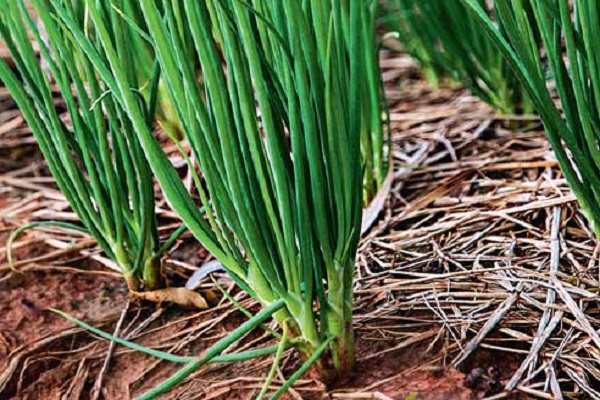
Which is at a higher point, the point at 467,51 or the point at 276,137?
the point at 276,137

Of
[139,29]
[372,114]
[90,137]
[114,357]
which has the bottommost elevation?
[114,357]

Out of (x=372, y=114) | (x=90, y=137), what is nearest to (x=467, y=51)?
(x=372, y=114)

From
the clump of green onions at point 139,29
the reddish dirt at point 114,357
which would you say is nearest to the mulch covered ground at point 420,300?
the reddish dirt at point 114,357

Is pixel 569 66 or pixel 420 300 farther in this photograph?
pixel 420 300

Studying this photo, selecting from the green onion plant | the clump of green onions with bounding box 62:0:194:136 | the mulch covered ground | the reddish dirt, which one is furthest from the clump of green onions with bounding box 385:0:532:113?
the reddish dirt

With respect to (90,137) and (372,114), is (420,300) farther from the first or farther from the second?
(90,137)

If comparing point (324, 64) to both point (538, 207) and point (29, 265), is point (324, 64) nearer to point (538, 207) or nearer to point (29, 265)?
point (538, 207)

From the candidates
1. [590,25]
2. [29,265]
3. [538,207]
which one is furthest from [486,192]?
[29,265]

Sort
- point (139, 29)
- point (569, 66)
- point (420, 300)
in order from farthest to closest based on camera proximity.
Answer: point (420, 300)
point (569, 66)
point (139, 29)

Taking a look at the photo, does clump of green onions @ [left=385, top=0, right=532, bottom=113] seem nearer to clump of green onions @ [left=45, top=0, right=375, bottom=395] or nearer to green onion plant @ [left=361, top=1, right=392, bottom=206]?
Answer: green onion plant @ [left=361, top=1, right=392, bottom=206]
